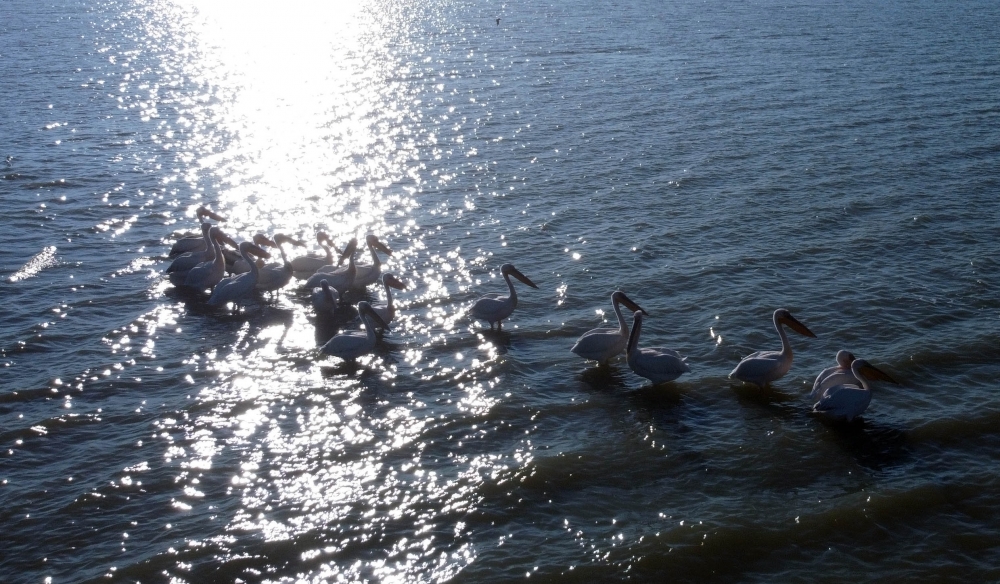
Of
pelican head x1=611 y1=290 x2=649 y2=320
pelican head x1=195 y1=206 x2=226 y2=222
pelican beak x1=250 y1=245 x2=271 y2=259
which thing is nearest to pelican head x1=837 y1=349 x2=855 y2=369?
pelican head x1=611 y1=290 x2=649 y2=320

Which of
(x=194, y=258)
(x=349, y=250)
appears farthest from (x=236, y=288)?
(x=349, y=250)

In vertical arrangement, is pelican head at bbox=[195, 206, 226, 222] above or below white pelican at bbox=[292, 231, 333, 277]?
above

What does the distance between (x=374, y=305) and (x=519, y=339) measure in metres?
3.24

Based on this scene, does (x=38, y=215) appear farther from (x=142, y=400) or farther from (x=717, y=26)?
(x=717, y=26)

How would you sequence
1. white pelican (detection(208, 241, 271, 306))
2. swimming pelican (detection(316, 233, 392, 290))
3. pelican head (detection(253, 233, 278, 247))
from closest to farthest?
white pelican (detection(208, 241, 271, 306)), swimming pelican (detection(316, 233, 392, 290)), pelican head (detection(253, 233, 278, 247))

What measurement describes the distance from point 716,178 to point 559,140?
20.6 ft

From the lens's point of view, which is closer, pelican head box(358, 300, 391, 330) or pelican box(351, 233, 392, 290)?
pelican head box(358, 300, 391, 330)

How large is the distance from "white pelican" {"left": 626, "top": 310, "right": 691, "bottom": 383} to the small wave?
12820 millimetres

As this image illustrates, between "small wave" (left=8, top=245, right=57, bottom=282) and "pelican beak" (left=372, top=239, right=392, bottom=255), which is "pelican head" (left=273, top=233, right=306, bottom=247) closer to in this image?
"pelican beak" (left=372, top=239, right=392, bottom=255)

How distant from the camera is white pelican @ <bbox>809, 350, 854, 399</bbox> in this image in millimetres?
13586

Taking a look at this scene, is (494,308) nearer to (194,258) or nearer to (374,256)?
(374,256)

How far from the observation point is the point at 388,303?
17.2m

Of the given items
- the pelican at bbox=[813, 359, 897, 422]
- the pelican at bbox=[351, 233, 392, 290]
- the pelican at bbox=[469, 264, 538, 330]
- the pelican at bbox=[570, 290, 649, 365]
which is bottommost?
the pelican at bbox=[813, 359, 897, 422]

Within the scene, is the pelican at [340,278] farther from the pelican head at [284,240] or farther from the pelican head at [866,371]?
the pelican head at [866,371]
